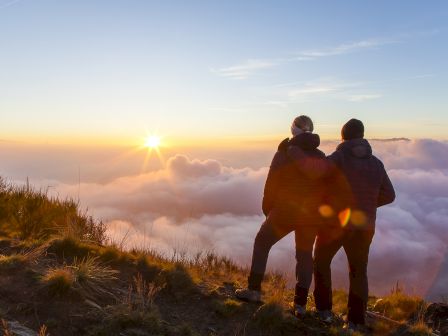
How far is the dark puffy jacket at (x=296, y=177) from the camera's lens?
555cm

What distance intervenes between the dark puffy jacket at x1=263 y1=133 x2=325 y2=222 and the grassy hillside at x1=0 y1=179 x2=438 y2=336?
1182 millimetres

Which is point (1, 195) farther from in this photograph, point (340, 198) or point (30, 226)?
point (340, 198)

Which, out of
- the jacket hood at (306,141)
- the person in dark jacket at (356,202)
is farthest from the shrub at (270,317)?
the jacket hood at (306,141)

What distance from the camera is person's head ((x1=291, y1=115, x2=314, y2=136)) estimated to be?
5691mm

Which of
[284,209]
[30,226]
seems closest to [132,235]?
[30,226]

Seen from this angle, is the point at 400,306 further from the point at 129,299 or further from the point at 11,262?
the point at 11,262

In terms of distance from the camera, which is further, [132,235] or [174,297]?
[132,235]

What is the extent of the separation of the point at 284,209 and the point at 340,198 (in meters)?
0.66

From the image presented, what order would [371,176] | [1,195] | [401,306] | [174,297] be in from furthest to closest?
[1,195]
[401,306]
[174,297]
[371,176]

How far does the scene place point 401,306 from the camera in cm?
739

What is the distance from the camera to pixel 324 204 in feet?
18.8

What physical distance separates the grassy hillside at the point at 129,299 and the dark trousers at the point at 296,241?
13.7 inches

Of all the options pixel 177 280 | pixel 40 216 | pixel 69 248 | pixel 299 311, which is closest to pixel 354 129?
pixel 299 311

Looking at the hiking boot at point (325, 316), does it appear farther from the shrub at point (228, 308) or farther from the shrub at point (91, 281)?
the shrub at point (91, 281)
